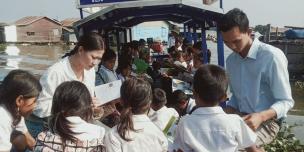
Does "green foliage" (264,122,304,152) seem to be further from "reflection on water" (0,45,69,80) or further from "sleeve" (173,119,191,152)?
"reflection on water" (0,45,69,80)

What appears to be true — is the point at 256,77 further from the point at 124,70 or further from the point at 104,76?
the point at 124,70

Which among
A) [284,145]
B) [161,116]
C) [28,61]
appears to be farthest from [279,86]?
[28,61]

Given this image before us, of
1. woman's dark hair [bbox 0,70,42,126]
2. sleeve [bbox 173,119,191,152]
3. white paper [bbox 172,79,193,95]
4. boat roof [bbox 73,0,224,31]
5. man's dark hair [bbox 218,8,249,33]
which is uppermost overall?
boat roof [bbox 73,0,224,31]

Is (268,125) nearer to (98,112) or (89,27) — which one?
(98,112)

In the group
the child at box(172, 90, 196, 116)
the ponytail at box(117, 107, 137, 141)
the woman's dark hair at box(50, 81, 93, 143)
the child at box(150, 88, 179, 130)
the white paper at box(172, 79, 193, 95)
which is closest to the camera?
the woman's dark hair at box(50, 81, 93, 143)

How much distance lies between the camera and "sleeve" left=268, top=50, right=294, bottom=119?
2994 mm

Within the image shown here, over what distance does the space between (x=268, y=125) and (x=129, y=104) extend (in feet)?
3.77

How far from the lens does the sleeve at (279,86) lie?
299 centimetres

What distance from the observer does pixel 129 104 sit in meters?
3.01

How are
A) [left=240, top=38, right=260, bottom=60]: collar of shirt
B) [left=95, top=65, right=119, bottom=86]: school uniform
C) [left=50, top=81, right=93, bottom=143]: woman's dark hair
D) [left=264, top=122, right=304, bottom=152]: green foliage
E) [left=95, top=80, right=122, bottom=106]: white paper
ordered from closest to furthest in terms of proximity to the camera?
[left=50, top=81, right=93, bottom=143]: woman's dark hair → [left=240, top=38, right=260, bottom=60]: collar of shirt → [left=95, top=80, right=122, bottom=106]: white paper → [left=264, top=122, right=304, bottom=152]: green foliage → [left=95, top=65, right=119, bottom=86]: school uniform

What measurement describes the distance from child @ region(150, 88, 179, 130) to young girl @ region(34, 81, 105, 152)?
1.60m

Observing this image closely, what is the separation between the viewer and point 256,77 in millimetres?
3146

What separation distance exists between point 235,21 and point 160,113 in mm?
1986

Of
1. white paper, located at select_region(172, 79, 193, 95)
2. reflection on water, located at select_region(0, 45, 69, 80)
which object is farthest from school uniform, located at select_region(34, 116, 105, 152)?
reflection on water, located at select_region(0, 45, 69, 80)
